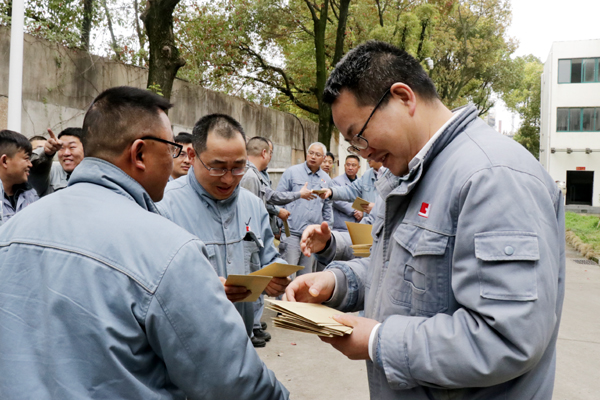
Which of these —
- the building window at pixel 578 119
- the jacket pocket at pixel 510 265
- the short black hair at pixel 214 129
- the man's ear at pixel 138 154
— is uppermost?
the building window at pixel 578 119

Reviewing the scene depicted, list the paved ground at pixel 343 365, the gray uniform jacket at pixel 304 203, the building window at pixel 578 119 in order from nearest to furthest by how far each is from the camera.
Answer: the paved ground at pixel 343 365 → the gray uniform jacket at pixel 304 203 → the building window at pixel 578 119

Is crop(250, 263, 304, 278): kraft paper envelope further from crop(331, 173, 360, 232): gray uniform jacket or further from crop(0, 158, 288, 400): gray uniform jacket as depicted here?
crop(331, 173, 360, 232): gray uniform jacket

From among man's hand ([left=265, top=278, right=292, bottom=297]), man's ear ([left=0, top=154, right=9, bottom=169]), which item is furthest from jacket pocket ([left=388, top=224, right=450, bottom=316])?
man's ear ([left=0, top=154, right=9, bottom=169])

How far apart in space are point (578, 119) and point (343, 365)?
32850mm

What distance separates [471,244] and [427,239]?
171 millimetres

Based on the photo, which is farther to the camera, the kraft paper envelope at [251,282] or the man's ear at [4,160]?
the man's ear at [4,160]

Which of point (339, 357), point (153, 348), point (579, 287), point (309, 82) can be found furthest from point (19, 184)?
point (309, 82)

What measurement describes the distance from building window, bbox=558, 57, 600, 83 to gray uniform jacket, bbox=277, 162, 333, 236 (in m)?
30.1

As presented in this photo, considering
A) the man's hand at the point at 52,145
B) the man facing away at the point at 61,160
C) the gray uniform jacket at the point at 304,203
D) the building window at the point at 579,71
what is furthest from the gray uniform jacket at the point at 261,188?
the building window at the point at 579,71

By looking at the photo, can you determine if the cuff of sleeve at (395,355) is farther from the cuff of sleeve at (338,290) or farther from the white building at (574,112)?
the white building at (574,112)

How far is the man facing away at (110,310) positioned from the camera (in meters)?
1.36

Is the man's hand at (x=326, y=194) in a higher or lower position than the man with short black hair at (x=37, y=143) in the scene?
lower

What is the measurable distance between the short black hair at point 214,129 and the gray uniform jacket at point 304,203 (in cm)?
400

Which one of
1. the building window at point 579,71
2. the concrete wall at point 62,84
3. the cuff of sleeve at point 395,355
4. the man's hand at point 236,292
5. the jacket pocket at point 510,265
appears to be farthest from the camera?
the building window at point 579,71
